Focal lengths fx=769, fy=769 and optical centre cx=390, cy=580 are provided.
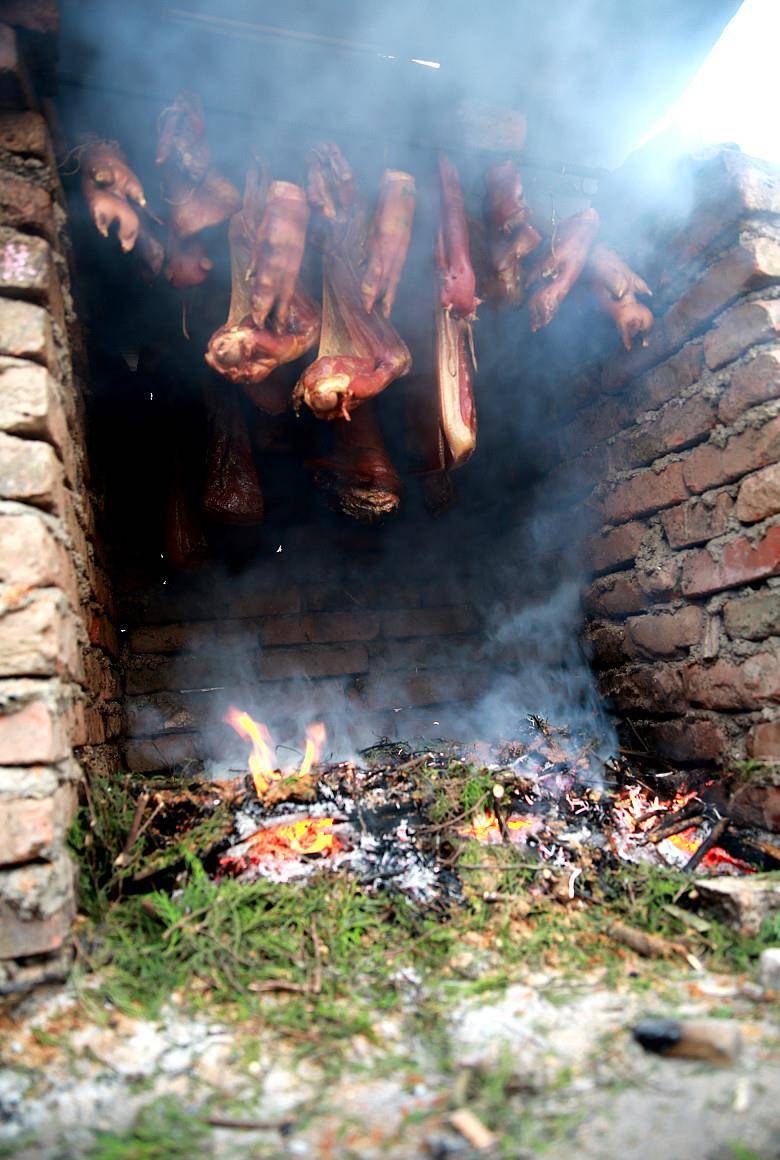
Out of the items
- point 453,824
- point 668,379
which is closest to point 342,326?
point 668,379

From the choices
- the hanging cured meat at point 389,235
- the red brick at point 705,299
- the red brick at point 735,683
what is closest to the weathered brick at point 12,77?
the hanging cured meat at point 389,235

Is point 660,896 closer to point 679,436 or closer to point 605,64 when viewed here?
point 679,436

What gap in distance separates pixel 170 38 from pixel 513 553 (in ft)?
9.86

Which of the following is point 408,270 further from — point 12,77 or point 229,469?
point 12,77

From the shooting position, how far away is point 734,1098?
1518 mm

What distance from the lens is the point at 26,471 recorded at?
7.02 ft

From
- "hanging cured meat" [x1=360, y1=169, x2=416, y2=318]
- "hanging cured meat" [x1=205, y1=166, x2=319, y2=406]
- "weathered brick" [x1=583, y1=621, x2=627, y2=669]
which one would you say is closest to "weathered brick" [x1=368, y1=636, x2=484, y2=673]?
"weathered brick" [x1=583, y1=621, x2=627, y2=669]

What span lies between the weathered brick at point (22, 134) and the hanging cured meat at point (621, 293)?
2.12 meters

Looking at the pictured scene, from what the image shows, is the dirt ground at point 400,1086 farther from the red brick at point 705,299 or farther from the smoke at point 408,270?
the red brick at point 705,299

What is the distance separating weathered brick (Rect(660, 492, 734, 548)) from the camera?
2.94 m

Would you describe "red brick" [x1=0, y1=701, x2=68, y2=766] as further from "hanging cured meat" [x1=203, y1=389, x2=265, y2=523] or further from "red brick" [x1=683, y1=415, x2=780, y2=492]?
"red brick" [x1=683, y1=415, x2=780, y2=492]

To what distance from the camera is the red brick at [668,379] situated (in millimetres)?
3084

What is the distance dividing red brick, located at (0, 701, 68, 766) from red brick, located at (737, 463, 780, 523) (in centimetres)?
241

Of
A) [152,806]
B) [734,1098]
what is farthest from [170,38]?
[734,1098]
